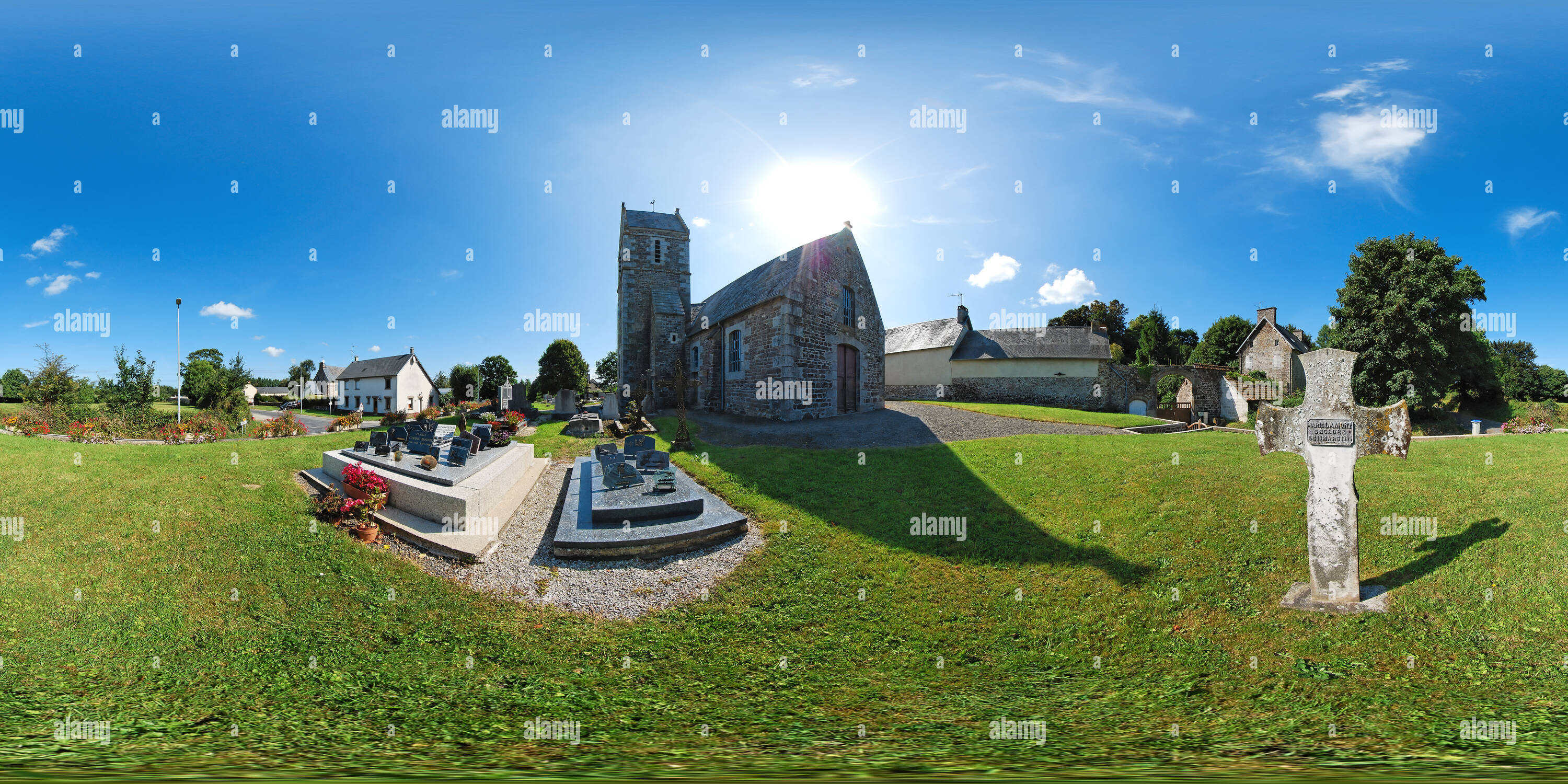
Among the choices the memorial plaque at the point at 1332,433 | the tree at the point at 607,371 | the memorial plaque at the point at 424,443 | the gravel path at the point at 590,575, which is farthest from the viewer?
the tree at the point at 607,371

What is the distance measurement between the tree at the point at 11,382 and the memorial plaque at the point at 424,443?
94.9 ft

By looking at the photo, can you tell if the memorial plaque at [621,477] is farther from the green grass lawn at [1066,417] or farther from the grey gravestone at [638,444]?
the green grass lawn at [1066,417]

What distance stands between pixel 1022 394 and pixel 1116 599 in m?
31.2

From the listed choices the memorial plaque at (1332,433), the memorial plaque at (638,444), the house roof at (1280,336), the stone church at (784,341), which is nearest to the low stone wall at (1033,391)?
the stone church at (784,341)

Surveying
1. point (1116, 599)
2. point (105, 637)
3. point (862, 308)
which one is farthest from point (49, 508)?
point (862, 308)

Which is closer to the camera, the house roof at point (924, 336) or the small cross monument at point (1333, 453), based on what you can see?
the small cross monument at point (1333, 453)

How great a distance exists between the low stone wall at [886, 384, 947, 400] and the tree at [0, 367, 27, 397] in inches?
1821

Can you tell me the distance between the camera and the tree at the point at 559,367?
4697 cm

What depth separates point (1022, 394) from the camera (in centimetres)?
3409

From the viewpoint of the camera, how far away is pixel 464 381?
182 ft

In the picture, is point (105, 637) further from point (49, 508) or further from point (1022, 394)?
point (1022, 394)

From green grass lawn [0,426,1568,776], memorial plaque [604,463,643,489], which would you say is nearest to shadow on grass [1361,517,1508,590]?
green grass lawn [0,426,1568,776]

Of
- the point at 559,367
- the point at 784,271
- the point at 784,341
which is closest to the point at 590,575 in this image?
the point at 784,341

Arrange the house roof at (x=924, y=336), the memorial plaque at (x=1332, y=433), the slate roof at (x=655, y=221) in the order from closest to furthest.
Answer: the memorial plaque at (x=1332, y=433)
the slate roof at (x=655, y=221)
the house roof at (x=924, y=336)
